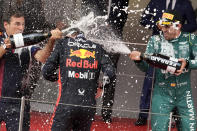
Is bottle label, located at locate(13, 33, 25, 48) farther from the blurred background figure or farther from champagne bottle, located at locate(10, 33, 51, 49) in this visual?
the blurred background figure

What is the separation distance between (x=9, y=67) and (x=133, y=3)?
220cm

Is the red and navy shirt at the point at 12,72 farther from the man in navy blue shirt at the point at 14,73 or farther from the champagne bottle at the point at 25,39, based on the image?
the champagne bottle at the point at 25,39

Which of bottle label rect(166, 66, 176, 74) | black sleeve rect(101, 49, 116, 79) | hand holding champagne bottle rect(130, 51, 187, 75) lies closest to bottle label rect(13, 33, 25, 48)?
black sleeve rect(101, 49, 116, 79)

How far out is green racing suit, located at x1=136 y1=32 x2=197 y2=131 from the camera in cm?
386

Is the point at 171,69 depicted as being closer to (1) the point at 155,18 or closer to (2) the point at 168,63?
(2) the point at 168,63

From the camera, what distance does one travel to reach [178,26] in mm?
3986

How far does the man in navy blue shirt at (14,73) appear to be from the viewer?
3660mm

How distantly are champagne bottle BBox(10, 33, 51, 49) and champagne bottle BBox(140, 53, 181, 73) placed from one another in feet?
2.91

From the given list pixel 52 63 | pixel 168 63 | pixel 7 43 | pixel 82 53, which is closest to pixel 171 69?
pixel 168 63

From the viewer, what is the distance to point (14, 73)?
3.74m

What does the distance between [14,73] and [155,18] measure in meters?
1.98

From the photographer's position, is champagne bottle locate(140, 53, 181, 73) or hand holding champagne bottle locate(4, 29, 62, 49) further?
champagne bottle locate(140, 53, 181, 73)

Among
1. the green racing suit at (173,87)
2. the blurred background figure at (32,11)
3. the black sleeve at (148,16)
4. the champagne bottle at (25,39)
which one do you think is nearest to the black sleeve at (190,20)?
the black sleeve at (148,16)

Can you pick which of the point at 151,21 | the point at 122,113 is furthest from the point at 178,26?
the point at 122,113
